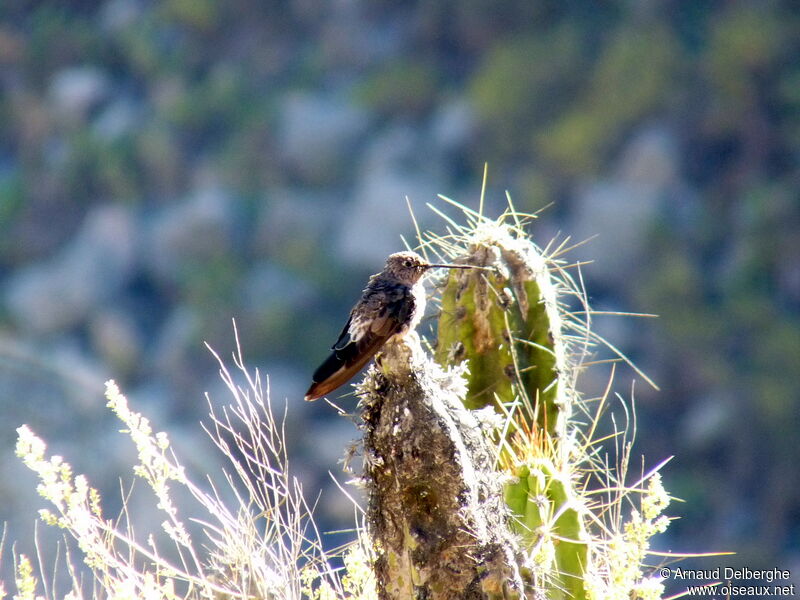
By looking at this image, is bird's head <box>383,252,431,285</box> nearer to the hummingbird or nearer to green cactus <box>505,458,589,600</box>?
the hummingbird

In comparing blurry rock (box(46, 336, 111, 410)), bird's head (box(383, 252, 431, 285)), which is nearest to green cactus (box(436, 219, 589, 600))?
bird's head (box(383, 252, 431, 285))

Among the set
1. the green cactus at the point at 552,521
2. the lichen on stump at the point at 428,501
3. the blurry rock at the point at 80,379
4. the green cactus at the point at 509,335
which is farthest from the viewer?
the blurry rock at the point at 80,379

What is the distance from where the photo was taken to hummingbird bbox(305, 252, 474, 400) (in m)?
2.18

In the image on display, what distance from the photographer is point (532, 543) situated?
7.61 ft

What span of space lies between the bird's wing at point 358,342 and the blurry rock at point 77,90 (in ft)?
49.1

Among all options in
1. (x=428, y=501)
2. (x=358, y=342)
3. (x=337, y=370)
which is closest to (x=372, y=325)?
(x=358, y=342)

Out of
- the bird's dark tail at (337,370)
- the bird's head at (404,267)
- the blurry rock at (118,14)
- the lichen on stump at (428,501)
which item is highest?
the blurry rock at (118,14)

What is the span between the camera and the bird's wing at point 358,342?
2.18 m

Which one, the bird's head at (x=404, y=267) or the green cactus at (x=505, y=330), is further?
the green cactus at (x=505, y=330)

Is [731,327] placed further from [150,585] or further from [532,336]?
[150,585]

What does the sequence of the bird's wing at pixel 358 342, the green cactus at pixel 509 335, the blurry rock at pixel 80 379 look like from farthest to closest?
the blurry rock at pixel 80 379 → the green cactus at pixel 509 335 → the bird's wing at pixel 358 342

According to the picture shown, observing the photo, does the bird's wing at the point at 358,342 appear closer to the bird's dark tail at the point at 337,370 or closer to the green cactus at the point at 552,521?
the bird's dark tail at the point at 337,370

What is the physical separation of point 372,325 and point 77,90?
15328 mm

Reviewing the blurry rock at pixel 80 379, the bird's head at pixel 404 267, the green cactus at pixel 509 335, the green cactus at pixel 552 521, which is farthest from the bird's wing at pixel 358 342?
the blurry rock at pixel 80 379
